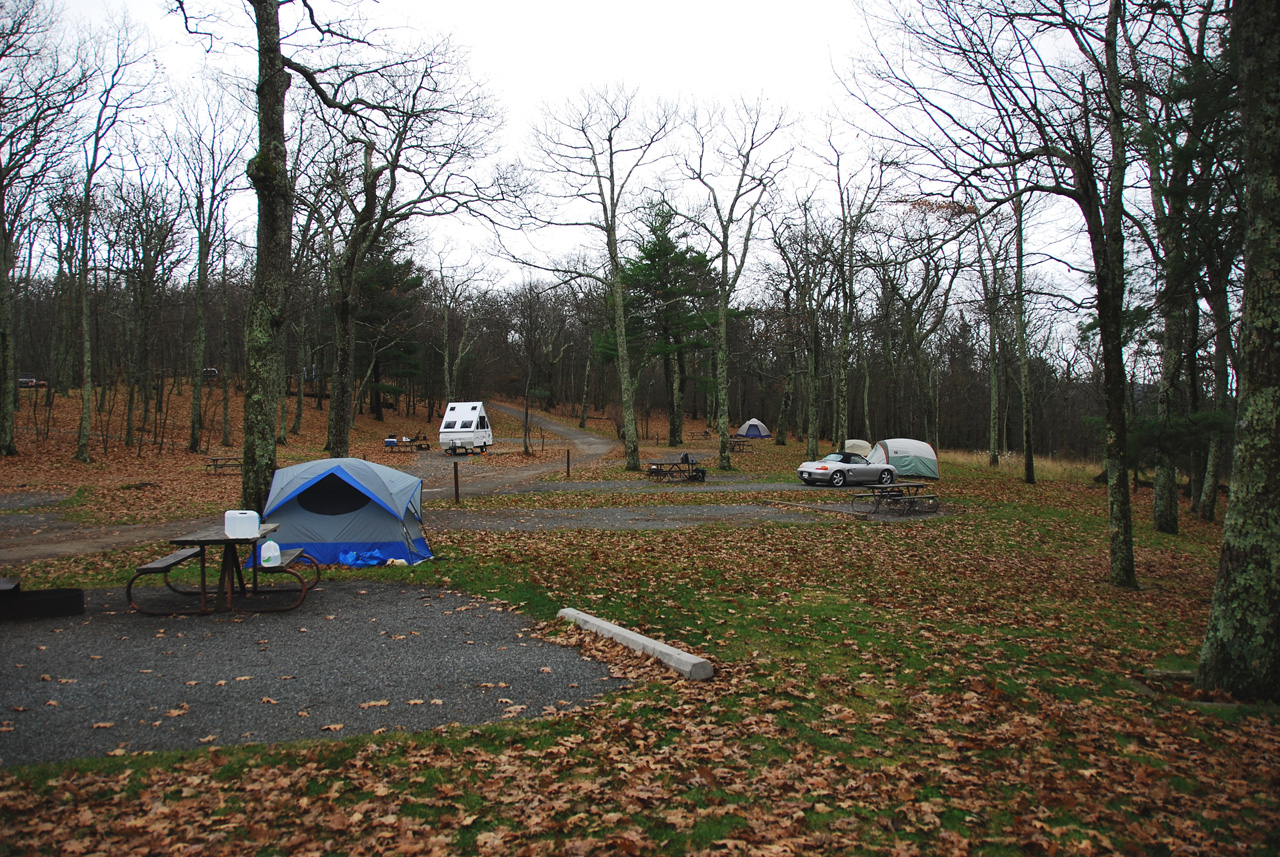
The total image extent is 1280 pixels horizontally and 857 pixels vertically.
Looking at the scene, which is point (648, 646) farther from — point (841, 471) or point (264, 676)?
point (841, 471)

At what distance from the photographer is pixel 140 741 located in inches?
189

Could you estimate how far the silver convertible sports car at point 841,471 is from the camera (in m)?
24.3

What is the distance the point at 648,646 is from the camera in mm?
6660

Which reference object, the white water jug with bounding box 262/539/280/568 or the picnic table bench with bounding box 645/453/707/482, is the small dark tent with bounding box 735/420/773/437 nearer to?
the picnic table bench with bounding box 645/453/707/482

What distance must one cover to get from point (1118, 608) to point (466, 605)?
8.59m

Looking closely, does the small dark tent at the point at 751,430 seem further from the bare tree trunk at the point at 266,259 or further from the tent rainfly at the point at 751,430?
the bare tree trunk at the point at 266,259

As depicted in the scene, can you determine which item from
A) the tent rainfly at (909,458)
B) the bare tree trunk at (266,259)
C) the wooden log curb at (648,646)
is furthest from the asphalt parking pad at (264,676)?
the tent rainfly at (909,458)

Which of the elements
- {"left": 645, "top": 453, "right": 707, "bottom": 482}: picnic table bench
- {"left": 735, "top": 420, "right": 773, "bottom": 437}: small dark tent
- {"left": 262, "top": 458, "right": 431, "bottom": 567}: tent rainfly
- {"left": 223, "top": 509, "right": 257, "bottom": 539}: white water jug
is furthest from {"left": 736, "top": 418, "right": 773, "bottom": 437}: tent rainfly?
{"left": 223, "top": 509, "right": 257, "bottom": 539}: white water jug

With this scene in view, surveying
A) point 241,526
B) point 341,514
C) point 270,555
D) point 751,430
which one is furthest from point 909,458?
point 241,526

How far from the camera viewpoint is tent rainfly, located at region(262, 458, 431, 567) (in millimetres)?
10859

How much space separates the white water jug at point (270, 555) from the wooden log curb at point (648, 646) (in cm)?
340

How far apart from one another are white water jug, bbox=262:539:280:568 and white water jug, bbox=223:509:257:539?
321mm

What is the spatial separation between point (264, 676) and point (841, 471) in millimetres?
21080

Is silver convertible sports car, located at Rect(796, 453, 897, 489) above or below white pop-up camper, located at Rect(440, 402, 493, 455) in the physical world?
below
